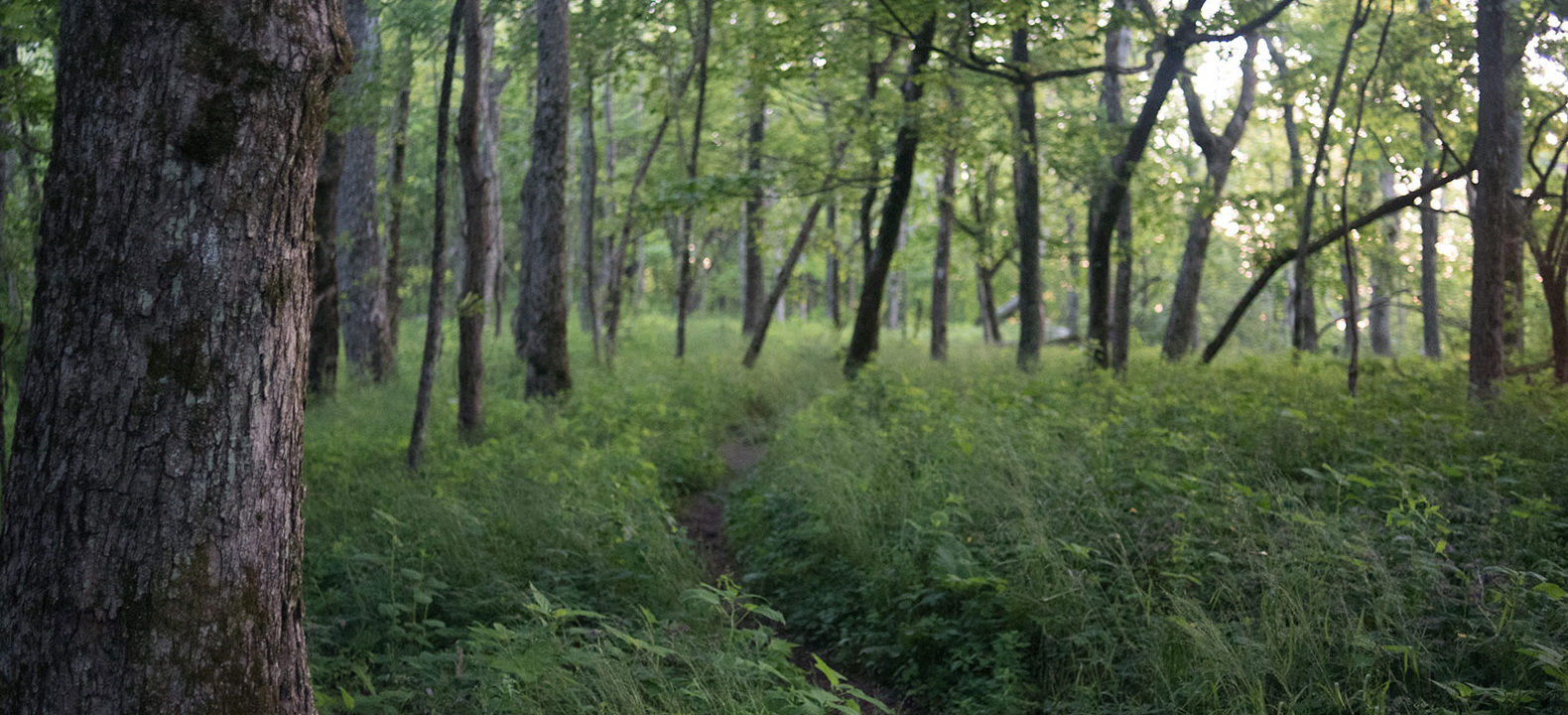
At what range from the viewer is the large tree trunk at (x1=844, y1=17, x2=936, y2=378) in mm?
14312

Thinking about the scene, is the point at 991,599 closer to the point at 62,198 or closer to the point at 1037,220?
the point at 62,198

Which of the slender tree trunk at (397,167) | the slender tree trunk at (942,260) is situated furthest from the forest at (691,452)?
the slender tree trunk at (942,260)

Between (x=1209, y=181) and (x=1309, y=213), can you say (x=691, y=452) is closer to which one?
(x=1309, y=213)

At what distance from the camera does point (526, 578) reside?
590 centimetres

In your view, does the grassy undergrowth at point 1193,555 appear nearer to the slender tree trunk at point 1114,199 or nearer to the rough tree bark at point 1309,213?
the rough tree bark at point 1309,213

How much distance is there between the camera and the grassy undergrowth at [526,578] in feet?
13.1

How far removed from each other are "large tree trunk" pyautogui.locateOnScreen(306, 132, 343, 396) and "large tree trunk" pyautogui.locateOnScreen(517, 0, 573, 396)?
227 cm

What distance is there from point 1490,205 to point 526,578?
8.55m

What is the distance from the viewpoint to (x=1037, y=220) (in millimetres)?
15164

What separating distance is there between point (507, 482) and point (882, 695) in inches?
136

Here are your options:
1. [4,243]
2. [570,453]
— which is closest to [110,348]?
[570,453]

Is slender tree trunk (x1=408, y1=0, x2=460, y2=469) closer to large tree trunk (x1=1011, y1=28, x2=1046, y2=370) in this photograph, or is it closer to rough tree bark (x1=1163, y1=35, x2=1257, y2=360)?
large tree trunk (x1=1011, y1=28, x2=1046, y2=370)

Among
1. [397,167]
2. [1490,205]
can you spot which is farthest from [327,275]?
[1490,205]

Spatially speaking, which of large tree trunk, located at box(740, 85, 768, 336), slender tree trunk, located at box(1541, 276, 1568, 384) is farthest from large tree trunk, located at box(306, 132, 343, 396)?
slender tree trunk, located at box(1541, 276, 1568, 384)
